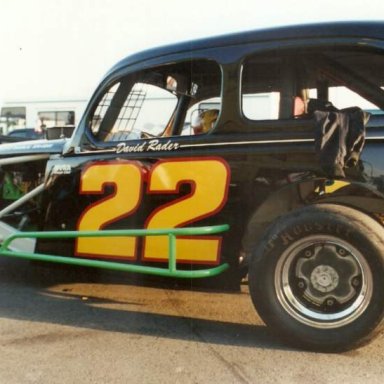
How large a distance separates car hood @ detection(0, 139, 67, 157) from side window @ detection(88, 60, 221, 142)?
1.32 feet

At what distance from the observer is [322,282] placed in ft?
11.8

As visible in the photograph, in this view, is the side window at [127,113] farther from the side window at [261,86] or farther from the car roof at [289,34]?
the side window at [261,86]

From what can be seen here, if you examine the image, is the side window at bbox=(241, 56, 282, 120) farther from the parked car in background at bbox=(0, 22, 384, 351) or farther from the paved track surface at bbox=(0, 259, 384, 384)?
the paved track surface at bbox=(0, 259, 384, 384)

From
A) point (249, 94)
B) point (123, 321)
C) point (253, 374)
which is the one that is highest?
point (249, 94)

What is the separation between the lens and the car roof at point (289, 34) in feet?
11.6

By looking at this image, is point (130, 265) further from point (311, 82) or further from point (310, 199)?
point (311, 82)

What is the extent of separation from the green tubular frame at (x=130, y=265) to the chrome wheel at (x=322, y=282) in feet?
1.57

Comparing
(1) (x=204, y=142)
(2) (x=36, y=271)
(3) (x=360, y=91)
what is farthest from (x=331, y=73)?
(2) (x=36, y=271)

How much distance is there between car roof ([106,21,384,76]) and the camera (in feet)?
11.6

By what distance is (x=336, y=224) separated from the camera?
134 inches

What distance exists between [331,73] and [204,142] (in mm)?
967

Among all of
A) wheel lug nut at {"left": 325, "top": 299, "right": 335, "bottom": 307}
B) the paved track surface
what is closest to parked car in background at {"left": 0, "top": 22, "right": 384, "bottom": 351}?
wheel lug nut at {"left": 325, "top": 299, "right": 335, "bottom": 307}

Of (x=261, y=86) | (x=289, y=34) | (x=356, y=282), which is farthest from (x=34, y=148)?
(x=356, y=282)

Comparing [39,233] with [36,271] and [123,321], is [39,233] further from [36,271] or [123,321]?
[36,271]
